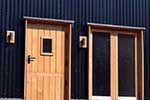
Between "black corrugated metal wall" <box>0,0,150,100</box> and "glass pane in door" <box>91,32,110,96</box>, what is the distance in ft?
1.09

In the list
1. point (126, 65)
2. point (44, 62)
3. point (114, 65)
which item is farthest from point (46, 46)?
point (126, 65)

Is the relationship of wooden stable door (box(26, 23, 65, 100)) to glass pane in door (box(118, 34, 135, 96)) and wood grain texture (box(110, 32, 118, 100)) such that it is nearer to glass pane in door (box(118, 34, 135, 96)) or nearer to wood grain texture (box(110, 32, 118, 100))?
wood grain texture (box(110, 32, 118, 100))

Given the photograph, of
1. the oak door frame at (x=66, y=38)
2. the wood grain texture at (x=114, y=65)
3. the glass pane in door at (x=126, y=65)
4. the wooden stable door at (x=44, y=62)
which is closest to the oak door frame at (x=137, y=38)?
the wood grain texture at (x=114, y=65)

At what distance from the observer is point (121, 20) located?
12.6m

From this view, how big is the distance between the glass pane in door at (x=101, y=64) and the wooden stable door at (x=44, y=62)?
0.92m

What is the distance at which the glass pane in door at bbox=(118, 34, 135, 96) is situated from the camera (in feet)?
41.0

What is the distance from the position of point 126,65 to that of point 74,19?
6.50 ft

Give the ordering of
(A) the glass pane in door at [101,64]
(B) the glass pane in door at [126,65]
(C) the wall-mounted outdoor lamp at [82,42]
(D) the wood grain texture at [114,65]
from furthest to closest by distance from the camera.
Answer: (B) the glass pane in door at [126,65]
(D) the wood grain texture at [114,65]
(A) the glass pane in door at [101,64]
(C) the wall-mounted outdoor lamp at [82,42]

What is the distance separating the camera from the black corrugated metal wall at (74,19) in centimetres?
1109

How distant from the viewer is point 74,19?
1194 centimetres

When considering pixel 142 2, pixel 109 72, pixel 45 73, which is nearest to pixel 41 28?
pixel 45 73

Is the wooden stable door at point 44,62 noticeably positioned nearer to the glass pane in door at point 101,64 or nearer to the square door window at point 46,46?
the square door window at point 46,46

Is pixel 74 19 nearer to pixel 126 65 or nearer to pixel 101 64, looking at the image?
pixel 101 64

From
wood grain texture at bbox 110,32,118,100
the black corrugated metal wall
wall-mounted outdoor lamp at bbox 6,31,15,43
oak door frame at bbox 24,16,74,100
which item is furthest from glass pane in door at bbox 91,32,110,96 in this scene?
wall-mounted outdoor lamp at bbox 6,31,15,43
